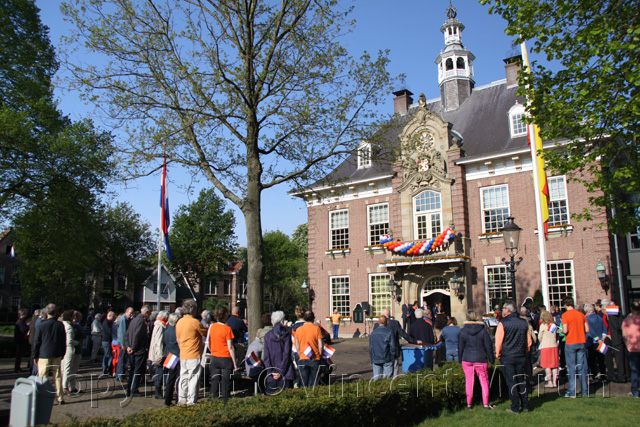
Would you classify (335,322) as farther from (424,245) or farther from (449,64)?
(449,64)

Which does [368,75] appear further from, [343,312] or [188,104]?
[343,312]

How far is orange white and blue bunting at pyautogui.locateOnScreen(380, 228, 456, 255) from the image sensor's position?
23.6 metres

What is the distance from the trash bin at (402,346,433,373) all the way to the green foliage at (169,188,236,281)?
1713 inches

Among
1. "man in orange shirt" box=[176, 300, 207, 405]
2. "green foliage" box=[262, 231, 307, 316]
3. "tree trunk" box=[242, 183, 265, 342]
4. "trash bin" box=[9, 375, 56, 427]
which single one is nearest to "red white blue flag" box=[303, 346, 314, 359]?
"man in orange shirt" box=[176, 300, 207, 405]

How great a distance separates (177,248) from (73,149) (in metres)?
31.3

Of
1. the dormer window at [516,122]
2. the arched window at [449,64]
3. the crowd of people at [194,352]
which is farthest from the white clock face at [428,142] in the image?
the crowd of people at [194,352]

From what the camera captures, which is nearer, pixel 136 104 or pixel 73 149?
pixel 136 104

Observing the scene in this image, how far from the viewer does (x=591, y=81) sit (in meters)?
11.5

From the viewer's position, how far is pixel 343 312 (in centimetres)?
2878

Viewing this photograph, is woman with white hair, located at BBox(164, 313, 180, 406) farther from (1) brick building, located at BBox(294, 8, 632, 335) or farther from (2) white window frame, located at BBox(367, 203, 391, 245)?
(2) white window frame, located at BBox(367, 203, 391, 245)

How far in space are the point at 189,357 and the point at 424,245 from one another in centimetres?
1736

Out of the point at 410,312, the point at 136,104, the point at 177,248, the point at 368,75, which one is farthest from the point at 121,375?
the point at 177,248

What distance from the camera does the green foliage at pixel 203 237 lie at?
52469 millimetres

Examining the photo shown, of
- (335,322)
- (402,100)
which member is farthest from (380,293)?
(402,100)
